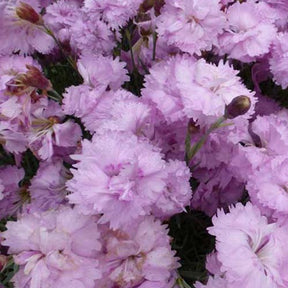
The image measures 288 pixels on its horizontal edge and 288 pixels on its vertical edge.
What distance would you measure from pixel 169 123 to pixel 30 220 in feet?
0.76

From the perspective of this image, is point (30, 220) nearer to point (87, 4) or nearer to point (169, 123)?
point (169, 123)

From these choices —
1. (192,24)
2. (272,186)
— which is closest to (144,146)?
(272,186)

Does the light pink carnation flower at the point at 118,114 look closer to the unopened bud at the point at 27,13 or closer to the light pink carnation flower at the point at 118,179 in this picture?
the light pink carnation flower at the point at 118,179

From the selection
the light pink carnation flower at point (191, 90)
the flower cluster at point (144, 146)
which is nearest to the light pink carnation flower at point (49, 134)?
the flower cluster at point (144, 146)

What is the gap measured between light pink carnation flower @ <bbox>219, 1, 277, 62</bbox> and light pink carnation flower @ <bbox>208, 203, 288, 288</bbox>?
0.31m

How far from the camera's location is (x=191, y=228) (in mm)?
835

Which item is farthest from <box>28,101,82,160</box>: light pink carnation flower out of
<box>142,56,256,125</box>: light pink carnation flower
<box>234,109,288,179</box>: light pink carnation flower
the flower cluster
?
<box>234,109,288,179</box>: light pink carnation flower

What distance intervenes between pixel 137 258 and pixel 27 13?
46cm

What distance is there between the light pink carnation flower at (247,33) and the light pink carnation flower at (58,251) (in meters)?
0.39

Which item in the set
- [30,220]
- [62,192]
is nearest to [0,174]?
[62,192]

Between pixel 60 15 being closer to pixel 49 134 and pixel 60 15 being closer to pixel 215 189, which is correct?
pixel 49 134

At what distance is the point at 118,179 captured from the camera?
1.92 ft

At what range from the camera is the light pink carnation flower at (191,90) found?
2.26ft

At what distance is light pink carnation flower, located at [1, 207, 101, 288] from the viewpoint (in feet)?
1.92
